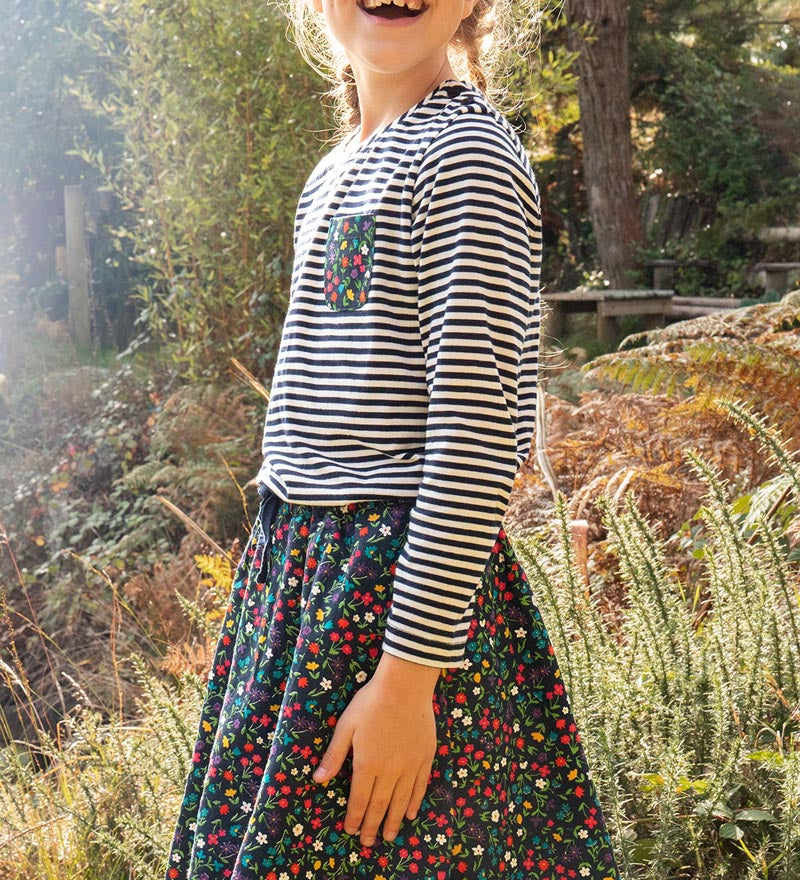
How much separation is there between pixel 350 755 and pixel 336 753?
0.02m

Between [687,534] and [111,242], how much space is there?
235 inches

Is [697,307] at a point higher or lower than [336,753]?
higher

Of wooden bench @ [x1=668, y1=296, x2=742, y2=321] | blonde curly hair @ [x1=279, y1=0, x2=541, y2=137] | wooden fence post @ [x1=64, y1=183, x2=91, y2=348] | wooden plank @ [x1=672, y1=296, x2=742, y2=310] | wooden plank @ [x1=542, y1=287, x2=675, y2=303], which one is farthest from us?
wooden plank @ [x1=672, y1=296, x2=742, y2=310]

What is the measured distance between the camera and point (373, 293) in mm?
1049

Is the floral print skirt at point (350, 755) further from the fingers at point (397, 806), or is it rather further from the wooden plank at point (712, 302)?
the wooden plank at point (712, 302)

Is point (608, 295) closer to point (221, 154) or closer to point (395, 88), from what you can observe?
point (221, 154)

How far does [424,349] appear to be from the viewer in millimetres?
1024

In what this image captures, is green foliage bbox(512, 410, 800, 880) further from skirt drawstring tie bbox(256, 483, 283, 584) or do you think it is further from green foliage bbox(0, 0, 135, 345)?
green foliage bbox(0, 0, 135, 345)

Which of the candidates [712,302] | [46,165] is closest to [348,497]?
[712,302]

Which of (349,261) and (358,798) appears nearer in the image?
(358,798)

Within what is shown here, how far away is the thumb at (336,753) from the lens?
97cm

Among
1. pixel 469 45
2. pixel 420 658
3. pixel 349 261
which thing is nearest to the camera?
pixel 420 658

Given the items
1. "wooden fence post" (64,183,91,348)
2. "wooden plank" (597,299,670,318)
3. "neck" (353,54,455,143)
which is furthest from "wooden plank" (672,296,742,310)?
"neck" (353,54,455,143)

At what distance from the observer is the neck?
117 centimetres
